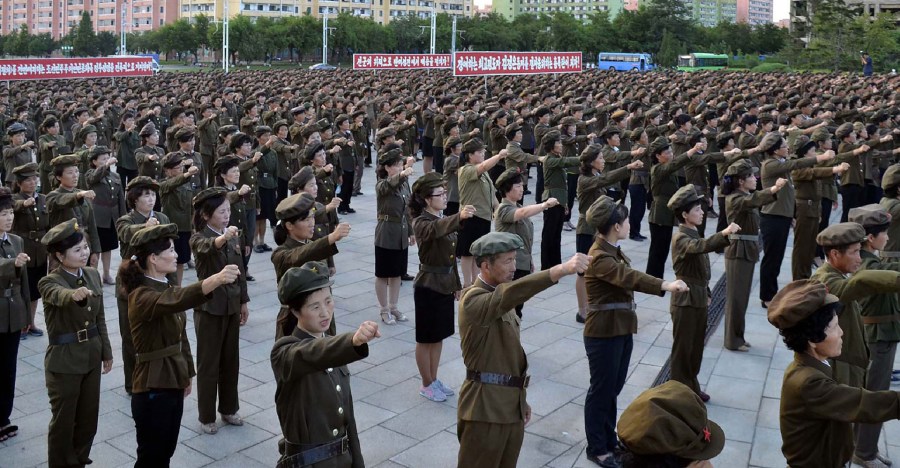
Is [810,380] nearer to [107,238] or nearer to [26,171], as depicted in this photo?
[26,171]

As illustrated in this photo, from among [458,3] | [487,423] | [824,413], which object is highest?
[458,3]

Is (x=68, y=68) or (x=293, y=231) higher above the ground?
(x=68, y=68)

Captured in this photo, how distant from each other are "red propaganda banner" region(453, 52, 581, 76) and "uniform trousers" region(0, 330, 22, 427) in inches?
743

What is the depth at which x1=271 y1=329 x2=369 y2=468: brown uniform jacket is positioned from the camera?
428cm

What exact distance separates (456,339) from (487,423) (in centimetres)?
421

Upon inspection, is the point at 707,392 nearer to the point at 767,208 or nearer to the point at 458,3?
the point at 767,208

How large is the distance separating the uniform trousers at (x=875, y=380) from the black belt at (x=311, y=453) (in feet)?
12.6

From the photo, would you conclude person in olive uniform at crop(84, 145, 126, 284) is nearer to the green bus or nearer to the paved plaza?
the paved plaza

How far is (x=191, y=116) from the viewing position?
15.4 metres

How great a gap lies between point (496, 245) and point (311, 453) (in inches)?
57.7

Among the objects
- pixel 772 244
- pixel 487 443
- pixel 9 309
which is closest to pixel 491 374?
pixel 487 443

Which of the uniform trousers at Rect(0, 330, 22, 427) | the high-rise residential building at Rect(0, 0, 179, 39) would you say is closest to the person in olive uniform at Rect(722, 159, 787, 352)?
the uniform trousers at Rect(0, 330, 22, 427)

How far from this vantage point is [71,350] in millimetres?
5773

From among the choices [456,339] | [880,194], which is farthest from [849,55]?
[456,339]
